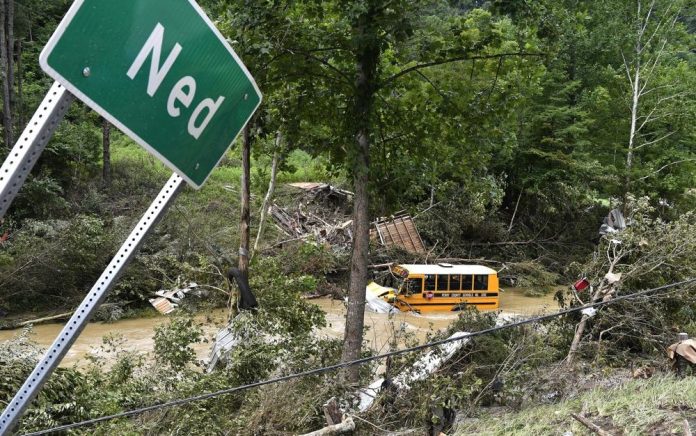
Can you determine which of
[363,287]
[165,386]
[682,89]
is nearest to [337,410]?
[363,287]

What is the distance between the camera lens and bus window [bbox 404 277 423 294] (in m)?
17.8

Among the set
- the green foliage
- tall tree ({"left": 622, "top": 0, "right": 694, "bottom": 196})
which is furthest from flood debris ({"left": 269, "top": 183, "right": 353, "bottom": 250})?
the green foliage

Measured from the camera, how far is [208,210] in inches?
960

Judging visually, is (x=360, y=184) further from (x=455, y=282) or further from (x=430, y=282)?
(x=455, y=282)

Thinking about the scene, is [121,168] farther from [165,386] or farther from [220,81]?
[220,81]

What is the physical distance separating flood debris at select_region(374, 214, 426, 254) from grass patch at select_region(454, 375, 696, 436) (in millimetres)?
16595

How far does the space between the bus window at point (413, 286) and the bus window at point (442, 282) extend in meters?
0.55

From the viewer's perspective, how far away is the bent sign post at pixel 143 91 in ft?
4.22

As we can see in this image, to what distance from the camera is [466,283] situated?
18562 millimetres

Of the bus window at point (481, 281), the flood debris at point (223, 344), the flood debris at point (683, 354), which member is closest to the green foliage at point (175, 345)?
the flood debris at point (223, 344)

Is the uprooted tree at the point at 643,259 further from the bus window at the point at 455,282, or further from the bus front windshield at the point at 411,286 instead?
the bus window at the point at 455,282

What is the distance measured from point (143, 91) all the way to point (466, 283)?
1776 cm

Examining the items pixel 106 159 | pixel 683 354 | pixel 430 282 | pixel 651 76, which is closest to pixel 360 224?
pixel 683 354

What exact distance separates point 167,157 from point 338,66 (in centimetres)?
675
